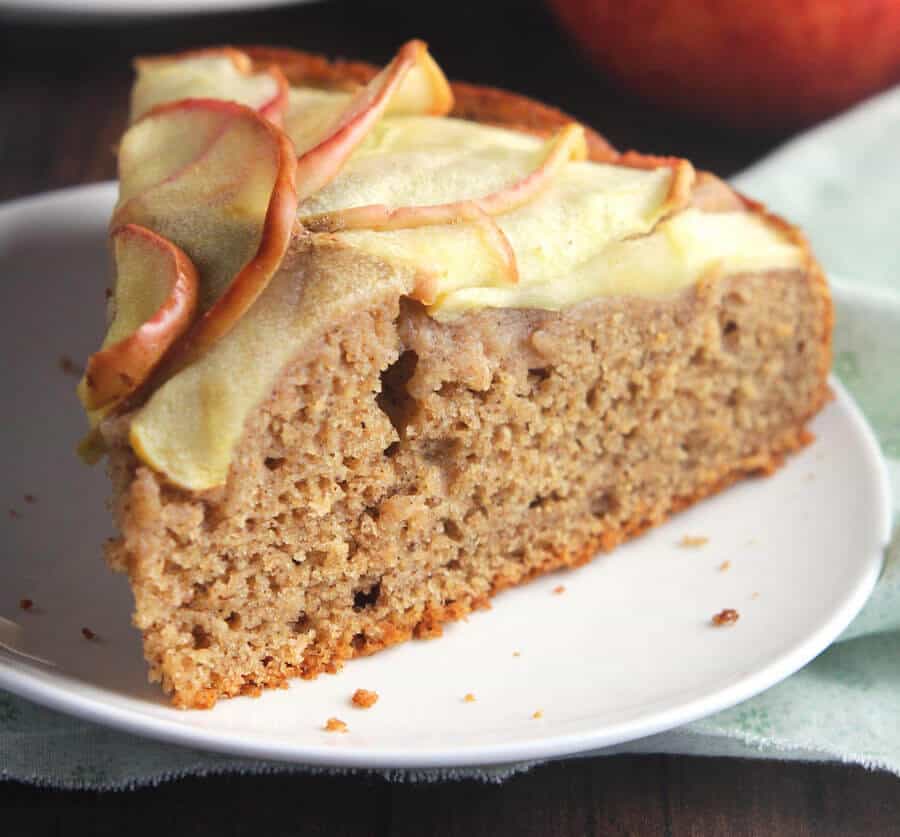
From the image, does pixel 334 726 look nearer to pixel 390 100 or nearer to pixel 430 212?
pixel 430 212

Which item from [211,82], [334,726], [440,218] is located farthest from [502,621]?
[211,82]

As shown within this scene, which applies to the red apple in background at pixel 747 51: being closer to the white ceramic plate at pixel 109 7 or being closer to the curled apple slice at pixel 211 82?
the white ceramic plate at pixel 109 7

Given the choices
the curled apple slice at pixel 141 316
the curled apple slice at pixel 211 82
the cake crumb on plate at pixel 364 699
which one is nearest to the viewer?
the curled apple slice at pixel 141 316

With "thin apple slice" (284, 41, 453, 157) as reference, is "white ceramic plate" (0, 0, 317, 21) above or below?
below

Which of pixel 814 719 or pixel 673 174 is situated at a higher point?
pixel 673 174

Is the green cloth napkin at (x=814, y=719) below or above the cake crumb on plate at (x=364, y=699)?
below

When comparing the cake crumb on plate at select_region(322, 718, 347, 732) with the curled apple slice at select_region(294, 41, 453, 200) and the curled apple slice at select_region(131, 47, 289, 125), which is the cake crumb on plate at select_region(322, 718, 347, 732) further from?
the curled apple slice at select_region(131, 47, 289, 125)

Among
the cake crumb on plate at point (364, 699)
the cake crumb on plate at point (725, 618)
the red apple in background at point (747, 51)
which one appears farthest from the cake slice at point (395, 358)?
the red apple in background at point (747, 51)

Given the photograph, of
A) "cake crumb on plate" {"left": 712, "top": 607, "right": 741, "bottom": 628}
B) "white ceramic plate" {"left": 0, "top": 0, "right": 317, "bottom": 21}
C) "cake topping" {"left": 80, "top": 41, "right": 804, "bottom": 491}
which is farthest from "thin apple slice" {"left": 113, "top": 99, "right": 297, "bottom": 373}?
"white ceramic plate" {"left": 0, "top": 0, "right": 317, "bottom": 21}
